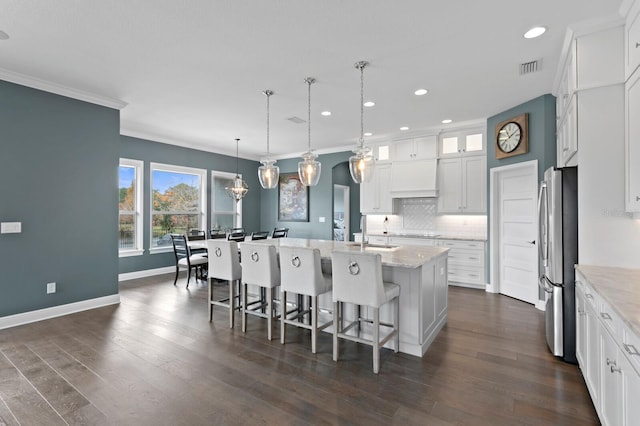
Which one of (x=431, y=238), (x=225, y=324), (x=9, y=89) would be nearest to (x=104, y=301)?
(x=225, y=324)

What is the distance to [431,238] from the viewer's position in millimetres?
5691

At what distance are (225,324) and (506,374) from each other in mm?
2889

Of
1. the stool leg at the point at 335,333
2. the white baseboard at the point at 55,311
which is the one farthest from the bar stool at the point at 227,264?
the white baseboard at the point at 55,311

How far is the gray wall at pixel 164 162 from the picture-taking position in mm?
6141

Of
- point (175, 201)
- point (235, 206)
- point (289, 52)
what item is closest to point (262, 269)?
point (289, 52)

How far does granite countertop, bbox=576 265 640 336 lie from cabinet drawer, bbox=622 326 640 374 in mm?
46

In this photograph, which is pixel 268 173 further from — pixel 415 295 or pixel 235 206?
pixel 235 206

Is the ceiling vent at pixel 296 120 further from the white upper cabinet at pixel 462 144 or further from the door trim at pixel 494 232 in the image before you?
the door trim at pixel 494 232

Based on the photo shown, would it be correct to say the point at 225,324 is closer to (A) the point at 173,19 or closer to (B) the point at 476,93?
(A) the point at 173,19

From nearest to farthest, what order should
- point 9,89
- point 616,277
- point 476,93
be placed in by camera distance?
point 616,277
point 9,89
point 476,93

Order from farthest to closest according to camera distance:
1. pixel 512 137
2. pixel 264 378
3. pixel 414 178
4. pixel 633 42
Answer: pixel 414 178 → pixel 512 137 → pixel 264 378 → pixel 633 42

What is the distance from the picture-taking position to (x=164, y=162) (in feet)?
21.9

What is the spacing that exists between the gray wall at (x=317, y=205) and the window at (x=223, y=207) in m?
0.93

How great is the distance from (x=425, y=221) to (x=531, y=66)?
348cm
